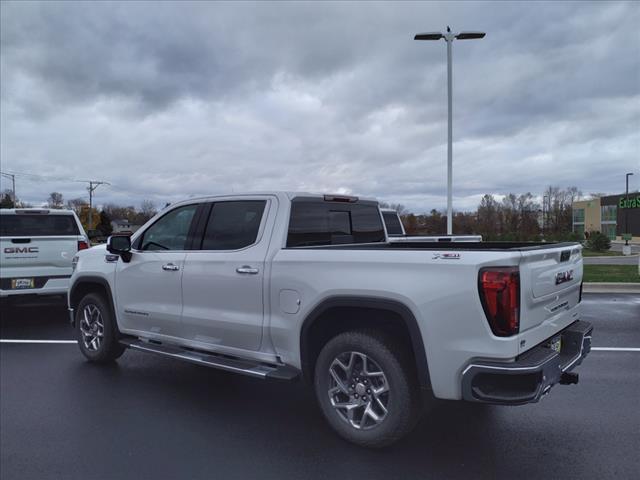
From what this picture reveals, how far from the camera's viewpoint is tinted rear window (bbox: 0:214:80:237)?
8461mm

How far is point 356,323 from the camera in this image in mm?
3900

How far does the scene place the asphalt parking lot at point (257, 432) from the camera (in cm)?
345

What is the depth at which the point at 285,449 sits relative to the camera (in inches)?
148

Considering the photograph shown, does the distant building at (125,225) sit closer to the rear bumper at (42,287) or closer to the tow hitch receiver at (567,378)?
the rear bumper at (42,287)

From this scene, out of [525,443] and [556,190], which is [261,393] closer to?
[525,443]

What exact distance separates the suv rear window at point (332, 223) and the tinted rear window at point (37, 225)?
20.1 ft

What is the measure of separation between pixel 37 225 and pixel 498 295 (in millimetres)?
8198

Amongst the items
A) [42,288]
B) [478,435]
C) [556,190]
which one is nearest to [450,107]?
[42,288]

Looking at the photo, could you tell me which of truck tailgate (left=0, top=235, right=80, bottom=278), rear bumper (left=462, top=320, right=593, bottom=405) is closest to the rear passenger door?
rear bumper (left=462, top=320, right=593, bottom=405)

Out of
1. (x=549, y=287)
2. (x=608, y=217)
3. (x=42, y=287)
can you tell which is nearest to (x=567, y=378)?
(x=549, y=287)

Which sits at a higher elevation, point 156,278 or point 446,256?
point 446,256

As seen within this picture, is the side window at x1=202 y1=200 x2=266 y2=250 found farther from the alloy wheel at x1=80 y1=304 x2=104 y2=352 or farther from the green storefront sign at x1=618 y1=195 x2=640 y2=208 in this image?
the green storefront sign at x1=618 y1=195 x2=640 y2=208

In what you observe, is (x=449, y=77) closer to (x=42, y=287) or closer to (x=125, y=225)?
(x=125, y=225)

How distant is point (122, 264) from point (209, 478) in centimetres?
298
